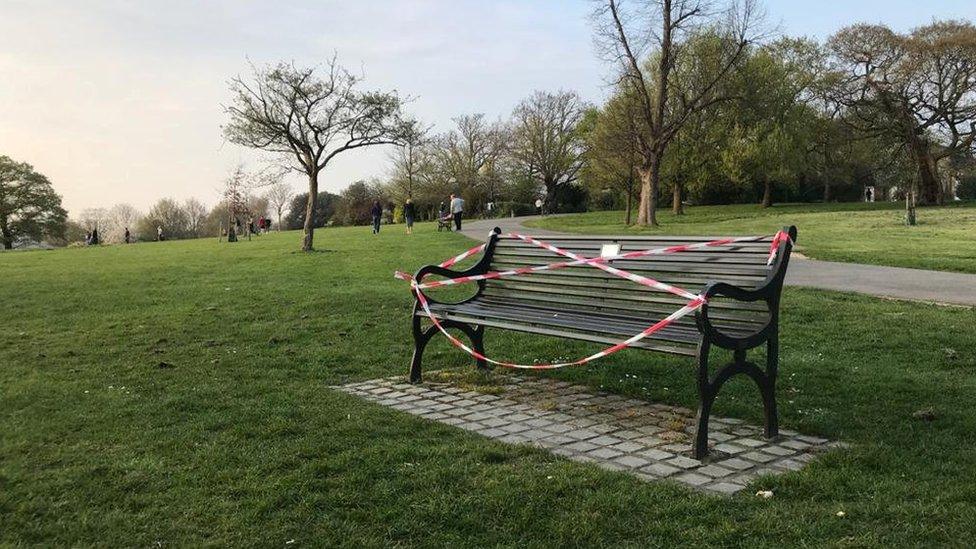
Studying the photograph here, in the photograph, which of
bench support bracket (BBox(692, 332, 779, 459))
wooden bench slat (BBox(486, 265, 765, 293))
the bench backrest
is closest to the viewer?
bench support bracket (BBox(692, 332, 779, 459))

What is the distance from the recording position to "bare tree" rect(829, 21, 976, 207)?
145ft

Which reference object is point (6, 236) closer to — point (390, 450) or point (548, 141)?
point (548, 141)

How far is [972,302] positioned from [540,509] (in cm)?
846

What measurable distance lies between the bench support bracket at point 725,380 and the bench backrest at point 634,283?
0.27 m

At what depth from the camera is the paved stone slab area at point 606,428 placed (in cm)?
413

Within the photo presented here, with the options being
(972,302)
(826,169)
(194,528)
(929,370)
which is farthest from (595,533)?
(826,169)

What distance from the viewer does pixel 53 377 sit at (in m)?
6.31

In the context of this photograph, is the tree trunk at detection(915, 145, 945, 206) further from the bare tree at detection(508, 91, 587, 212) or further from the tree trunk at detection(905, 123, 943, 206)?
the bare tree at detection(508, 91, 587, 212)

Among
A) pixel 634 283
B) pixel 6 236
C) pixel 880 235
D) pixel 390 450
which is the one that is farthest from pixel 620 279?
pixel 6 236

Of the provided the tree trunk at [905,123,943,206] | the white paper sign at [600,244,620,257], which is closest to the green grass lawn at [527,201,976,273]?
the white paper sign at [600,244,620,257]

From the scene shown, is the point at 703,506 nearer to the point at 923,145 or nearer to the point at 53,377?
the point at 53,377

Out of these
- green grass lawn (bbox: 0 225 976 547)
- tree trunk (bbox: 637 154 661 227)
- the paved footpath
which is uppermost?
tree trunk (bbox: 637 154 661 227)

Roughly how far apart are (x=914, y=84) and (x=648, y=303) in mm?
47305

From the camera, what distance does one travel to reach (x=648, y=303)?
5.70m
